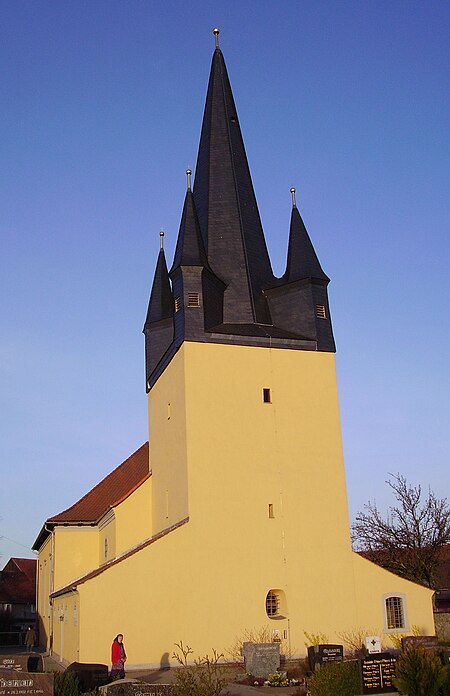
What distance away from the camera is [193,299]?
23625 millimetres

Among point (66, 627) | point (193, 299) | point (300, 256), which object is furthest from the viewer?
point (300, 256)

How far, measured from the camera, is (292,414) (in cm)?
2355

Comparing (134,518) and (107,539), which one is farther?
(107,539)

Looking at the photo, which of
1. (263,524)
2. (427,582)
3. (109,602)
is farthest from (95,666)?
(427,582)

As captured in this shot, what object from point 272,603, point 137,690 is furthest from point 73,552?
point 137,690

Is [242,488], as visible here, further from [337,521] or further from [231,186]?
[231,186]

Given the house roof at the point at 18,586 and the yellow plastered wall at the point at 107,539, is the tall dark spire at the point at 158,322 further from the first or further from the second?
the house roof at the point at 18,586

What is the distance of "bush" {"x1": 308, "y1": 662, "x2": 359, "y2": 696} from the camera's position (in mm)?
12922

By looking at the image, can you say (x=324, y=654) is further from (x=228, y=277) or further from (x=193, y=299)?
(x=228, y=277)

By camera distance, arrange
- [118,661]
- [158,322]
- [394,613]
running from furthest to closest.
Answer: [158,322]
[394,613]
[118,661]

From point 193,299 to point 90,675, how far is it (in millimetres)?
11879

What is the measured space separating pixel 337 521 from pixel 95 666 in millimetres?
9542

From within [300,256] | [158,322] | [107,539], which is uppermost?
[300,256]

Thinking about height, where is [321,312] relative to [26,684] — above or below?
above
